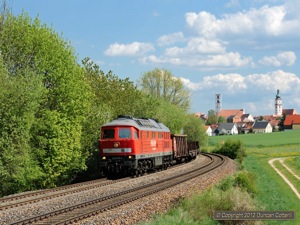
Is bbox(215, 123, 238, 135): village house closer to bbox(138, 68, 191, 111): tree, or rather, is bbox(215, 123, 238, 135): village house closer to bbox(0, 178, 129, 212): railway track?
bbox(138, 68, 191, 111): tree

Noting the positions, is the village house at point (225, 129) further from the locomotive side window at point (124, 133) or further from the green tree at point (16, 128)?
the green tree at point (16, 128)

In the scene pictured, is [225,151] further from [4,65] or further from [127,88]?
[4,65]

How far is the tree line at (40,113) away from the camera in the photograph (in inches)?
1059

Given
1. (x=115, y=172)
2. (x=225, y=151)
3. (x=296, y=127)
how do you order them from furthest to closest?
(x=296, y=127), (x=225, y=151), (x=115, y=172)

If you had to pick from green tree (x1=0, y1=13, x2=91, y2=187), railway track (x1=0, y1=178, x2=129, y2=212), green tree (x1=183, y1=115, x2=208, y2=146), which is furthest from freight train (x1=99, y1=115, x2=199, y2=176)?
green tree (x1=183, y1=115, x2=208, y2=146)

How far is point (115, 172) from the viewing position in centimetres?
3278

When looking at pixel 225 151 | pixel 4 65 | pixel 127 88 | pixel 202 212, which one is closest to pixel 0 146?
pixel 4 65

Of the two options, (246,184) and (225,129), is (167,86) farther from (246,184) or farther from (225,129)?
(225,129)

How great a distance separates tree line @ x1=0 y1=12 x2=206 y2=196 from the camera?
88.2 ft

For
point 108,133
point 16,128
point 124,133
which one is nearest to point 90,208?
point 16,128

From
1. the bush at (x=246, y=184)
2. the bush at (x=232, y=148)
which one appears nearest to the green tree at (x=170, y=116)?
the bush at (x=232, y=148)

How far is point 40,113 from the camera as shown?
30.8 metres

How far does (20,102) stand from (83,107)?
6595 mm

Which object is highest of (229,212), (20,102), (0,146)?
(20,102)
